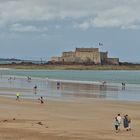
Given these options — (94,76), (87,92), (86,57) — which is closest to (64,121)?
(87,92)

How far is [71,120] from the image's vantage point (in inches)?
1110

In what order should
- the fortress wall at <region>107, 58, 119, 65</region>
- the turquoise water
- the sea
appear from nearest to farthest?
the sea < the turquoise water < the fortress wall at <region>107, 58, 119, 65</region>

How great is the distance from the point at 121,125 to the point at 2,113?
9.15 m

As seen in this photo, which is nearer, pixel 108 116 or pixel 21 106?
pixel 108 116

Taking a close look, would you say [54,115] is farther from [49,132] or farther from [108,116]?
[49,132]

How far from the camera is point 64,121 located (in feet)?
90.1

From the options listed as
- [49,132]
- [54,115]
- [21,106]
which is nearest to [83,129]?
[49,132]

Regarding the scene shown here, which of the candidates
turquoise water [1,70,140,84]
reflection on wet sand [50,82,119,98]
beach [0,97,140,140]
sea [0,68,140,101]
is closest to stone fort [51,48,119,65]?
turquoise water [1,70,140,84]

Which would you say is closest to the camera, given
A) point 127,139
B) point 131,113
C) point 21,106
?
point 127,139

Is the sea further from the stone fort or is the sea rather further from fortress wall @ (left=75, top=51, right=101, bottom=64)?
the stone fort

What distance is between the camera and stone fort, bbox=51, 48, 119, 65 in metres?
183

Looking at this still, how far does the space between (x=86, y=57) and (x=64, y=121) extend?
15727 cm

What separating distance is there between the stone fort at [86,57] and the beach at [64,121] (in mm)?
142728

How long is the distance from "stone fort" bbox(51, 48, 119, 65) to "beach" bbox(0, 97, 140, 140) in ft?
468
